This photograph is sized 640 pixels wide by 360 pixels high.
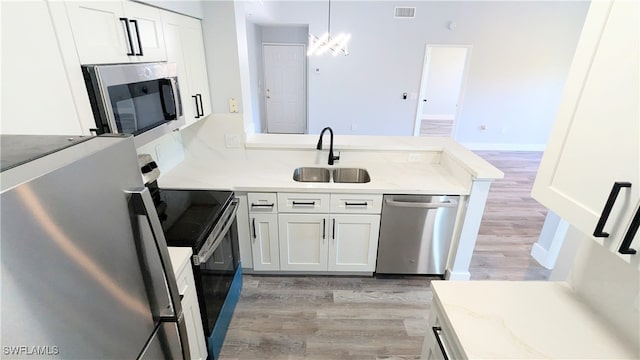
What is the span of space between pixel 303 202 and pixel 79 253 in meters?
1.73

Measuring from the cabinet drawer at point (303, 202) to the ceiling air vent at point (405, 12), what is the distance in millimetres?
4570

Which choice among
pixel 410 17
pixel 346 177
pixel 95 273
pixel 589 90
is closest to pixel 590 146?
pixel 589 90

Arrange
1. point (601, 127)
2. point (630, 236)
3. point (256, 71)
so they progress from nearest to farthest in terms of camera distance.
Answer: point (630, 236) → point (601, 127) → point (256, 71)

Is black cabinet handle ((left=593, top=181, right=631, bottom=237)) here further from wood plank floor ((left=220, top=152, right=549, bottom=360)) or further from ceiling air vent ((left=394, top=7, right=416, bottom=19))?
ceiling air vent ((left=394, top=7, right=416, bottom=19))

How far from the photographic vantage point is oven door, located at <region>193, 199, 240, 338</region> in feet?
5.37

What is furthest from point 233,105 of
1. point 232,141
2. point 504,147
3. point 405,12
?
point 504,147

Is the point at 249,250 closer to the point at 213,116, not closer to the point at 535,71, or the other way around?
the point at 213,116

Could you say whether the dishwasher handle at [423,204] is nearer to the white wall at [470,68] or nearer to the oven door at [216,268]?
the oven door at [216,268]

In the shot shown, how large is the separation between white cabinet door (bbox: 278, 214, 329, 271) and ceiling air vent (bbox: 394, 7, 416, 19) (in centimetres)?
464

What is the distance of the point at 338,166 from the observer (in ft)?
8.97

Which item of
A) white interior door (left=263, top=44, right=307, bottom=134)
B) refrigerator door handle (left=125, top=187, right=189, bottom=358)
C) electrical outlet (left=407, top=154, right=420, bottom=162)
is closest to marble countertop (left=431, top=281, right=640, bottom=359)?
refrigerator door handle (left=125, top=187, right=189, bottom=358)

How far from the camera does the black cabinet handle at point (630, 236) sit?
754mm

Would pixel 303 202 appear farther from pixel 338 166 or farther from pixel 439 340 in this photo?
pixel 439 340

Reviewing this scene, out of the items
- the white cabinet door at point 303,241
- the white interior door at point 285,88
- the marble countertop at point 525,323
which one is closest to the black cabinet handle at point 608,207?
the marble countertop at point 525,323
